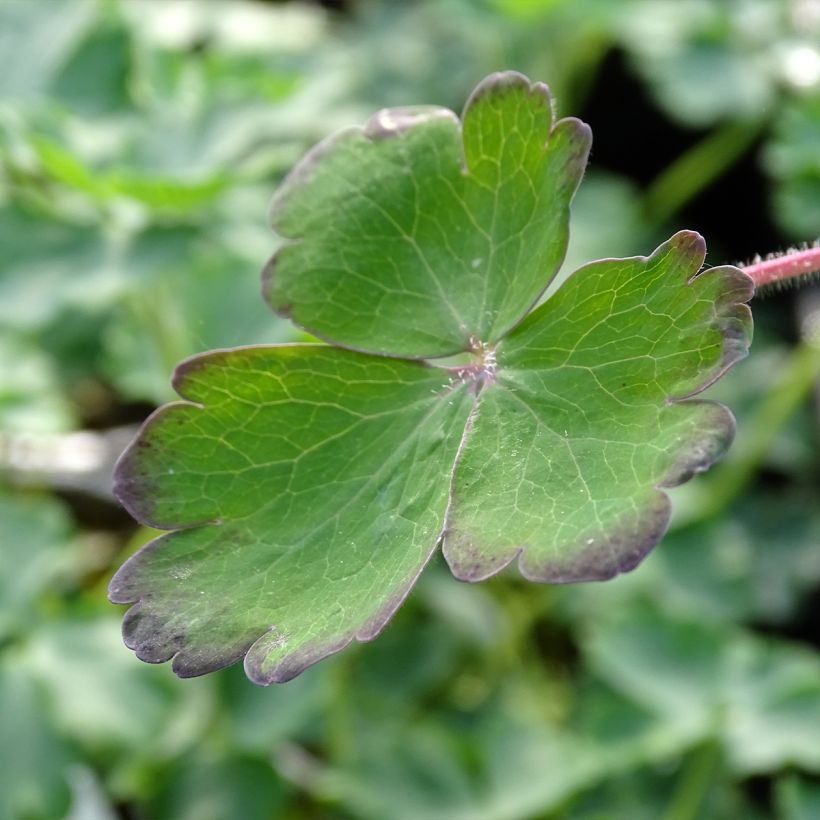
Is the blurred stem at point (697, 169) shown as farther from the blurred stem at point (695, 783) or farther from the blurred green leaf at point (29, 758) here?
the blurred green leaf at point (29, 758)

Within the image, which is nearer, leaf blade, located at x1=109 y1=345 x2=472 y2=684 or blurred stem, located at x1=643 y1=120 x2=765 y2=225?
leaf blade, located at x1=109 y1=345 x2=472 y2=684

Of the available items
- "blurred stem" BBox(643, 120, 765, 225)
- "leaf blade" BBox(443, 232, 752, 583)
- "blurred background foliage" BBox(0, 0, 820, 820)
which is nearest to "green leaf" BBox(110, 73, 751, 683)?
"leaf blade" BBox(443, 232, 752, 583)

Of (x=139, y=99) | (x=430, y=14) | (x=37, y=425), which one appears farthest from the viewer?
(x=430, y=14)

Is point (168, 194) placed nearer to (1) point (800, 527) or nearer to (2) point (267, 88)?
(2) point (267, 88)

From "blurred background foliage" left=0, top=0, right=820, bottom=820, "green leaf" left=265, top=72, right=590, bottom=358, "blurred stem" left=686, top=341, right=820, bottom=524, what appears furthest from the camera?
A: "blurred stem" left=686, top=341, right=820, bottom=524

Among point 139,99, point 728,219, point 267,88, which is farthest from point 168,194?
point 728,219

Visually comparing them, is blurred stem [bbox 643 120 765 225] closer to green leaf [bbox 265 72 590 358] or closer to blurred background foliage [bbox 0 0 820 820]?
blurred background foliage [bbox 0 0 820 820]

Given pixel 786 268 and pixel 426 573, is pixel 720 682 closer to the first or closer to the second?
pixel 426 573

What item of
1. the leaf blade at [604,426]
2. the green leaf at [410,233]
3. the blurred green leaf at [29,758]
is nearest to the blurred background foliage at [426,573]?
the blurred green leaf at [29,758]

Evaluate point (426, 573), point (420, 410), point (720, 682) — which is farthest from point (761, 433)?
point (420, 410)
